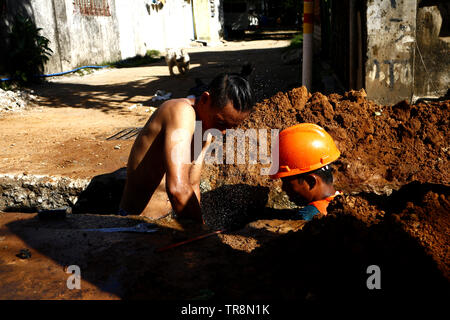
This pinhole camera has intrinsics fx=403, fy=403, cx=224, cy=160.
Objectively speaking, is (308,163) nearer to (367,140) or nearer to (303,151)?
(303,151)

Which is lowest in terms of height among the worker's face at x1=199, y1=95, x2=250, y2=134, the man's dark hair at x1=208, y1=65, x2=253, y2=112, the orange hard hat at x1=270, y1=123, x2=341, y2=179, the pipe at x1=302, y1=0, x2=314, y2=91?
the orange hard hat at x1=270, y1=123, x2=341, y2=179

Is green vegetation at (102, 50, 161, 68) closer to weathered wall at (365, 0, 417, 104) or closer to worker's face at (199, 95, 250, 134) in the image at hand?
weathered wall at (365, 0, 417, 104)

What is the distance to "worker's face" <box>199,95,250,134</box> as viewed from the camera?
2604mm

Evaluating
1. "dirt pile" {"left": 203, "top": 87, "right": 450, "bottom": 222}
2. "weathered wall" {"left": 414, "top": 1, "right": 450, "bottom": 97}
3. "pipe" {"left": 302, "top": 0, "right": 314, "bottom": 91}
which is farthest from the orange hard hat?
"pipe" {"left": 302, "top": 0, "right": 314, "bottom": 91}

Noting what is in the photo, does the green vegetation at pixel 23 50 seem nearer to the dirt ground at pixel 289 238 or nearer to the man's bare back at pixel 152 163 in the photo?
the dirt ground at pixel 289 238

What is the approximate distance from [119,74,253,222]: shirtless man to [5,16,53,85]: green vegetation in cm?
887

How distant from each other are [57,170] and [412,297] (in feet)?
11.9

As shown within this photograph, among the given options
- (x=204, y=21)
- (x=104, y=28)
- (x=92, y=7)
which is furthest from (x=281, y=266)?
(x=204, y=21)

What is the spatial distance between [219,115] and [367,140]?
2024 millimetres

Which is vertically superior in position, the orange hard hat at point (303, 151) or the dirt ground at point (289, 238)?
the orange hard hat at point (303, 151)

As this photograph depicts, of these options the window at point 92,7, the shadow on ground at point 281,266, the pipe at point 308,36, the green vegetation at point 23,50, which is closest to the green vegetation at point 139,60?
the window at point 92,7

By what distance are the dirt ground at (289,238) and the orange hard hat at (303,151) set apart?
1.35 feet

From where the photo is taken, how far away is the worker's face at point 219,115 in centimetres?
260
